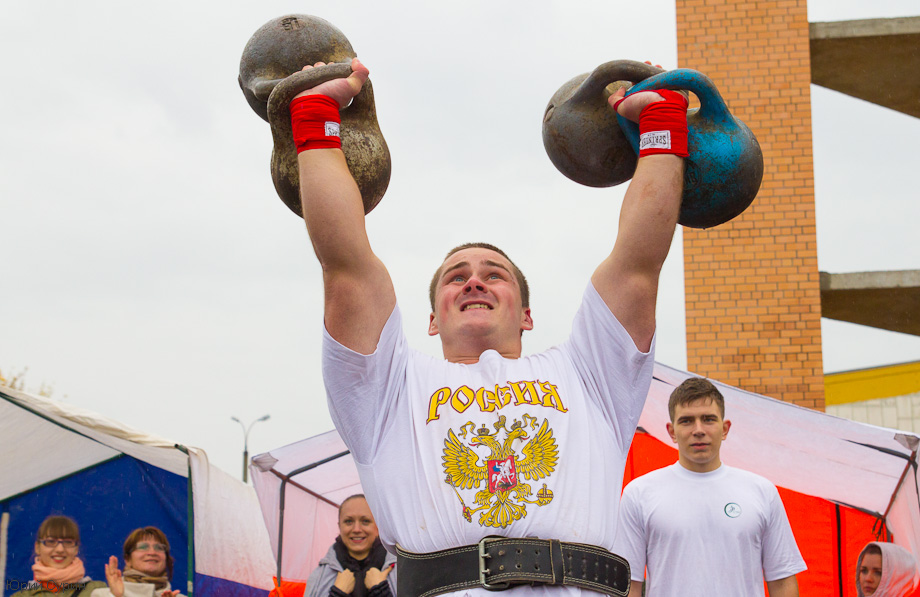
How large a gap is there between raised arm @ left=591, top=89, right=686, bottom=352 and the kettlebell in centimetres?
35

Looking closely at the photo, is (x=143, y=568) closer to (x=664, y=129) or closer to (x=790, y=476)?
(x=790, y=476)

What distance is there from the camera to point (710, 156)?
8.52ft

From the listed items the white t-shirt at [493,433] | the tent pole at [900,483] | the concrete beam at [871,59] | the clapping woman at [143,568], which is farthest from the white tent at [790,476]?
the concrete beam at [871,59]

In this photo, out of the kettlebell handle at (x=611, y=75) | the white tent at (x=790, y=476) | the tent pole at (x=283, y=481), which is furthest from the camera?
the tent pole at (x=283, y=481)

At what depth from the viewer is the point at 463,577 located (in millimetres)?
2180

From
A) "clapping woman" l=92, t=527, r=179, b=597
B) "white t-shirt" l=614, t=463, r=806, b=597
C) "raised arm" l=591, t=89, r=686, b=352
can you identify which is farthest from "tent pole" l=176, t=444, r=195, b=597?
"raised arm" l=591, t=89, r=686, b=352

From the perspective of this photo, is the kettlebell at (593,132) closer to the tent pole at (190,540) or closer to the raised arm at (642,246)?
the raised arm at (642,246)

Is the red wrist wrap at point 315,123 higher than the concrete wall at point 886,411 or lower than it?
lower

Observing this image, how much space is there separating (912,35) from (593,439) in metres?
9.82

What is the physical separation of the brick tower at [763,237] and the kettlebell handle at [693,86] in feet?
24.7

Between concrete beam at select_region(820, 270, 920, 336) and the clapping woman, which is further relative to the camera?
concrete beam at select_region(820, 270, 920, 336)

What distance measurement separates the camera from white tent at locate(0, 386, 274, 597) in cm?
719

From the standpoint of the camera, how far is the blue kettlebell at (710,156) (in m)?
2.58

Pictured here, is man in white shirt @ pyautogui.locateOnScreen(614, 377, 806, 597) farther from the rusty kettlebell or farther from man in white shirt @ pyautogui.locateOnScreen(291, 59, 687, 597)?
the rusty kettlebell
